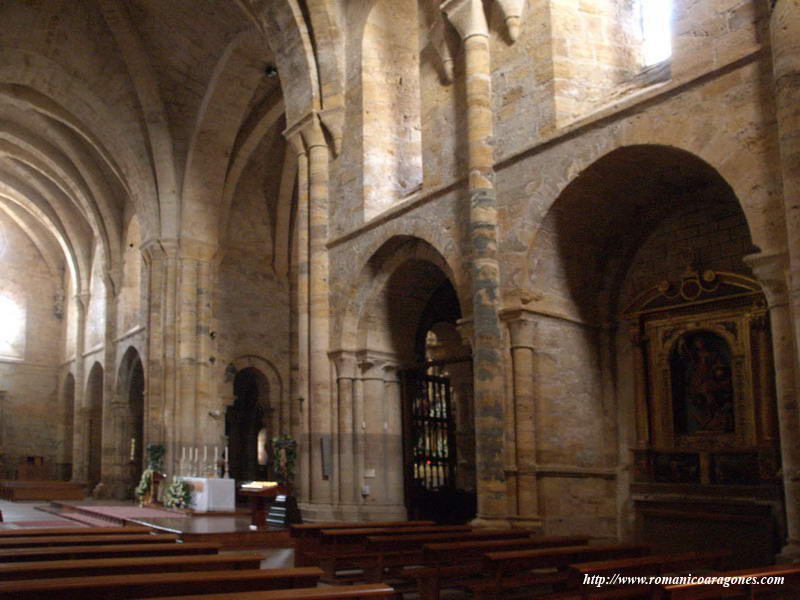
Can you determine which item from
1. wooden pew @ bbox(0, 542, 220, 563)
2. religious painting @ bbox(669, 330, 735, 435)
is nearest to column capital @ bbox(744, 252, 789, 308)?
A: religious painting @ bbox(669, 330, 735, 435)

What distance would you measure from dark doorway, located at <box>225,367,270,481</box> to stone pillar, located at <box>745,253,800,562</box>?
16.8 metres

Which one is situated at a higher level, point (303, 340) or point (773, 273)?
point (303, 340)

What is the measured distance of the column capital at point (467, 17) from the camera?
40.7 feet

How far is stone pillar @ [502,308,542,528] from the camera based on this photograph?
36.9 feet

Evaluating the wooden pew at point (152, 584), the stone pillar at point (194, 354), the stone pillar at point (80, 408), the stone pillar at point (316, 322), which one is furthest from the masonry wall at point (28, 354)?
the wooden pew at point (152, 584)

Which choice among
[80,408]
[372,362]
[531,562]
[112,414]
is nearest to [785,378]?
[531,562]

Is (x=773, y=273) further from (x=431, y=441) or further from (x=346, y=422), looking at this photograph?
(x=431, y=441)

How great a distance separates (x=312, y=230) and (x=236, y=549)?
5.74 meters

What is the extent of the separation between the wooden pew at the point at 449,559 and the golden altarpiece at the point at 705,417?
3.28m

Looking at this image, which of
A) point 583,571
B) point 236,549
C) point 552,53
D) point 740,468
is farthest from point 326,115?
point 583,571

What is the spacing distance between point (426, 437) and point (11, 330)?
2335cm

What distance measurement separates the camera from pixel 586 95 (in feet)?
38.6

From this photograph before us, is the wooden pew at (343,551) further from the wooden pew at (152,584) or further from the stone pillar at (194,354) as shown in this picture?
the stone pillar at (194,354)

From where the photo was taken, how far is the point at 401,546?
28.6 ft
